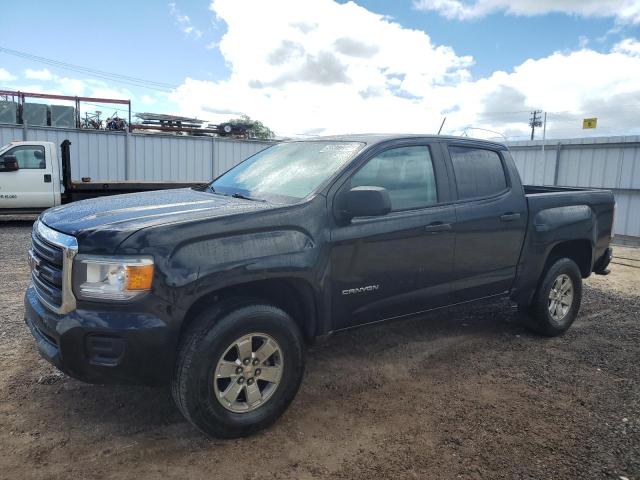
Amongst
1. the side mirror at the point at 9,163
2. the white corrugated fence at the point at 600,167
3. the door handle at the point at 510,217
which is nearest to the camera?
the door handle at the point at 510,217

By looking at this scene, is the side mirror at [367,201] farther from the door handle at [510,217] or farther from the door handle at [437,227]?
the door handle at [510,217]

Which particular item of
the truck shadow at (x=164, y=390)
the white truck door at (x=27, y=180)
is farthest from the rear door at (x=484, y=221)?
the white truck door at (x=27, y=180)

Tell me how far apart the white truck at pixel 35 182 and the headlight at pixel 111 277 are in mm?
10496

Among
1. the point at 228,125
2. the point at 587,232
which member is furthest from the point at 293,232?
the point at 228,125

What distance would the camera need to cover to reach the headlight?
106 inches

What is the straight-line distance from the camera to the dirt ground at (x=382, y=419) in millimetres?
2830

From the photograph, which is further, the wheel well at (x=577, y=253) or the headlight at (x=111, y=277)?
the wheel well at (x=577, y=253)

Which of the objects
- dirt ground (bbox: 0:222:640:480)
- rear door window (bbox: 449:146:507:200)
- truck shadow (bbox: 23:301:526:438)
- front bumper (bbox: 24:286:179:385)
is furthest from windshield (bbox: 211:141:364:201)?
dirt ground (bbox: 0:222:640:480)

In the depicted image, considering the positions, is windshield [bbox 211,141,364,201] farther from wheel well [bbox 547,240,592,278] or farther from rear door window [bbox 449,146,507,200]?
wheel well [bbox 547,240,592,278]

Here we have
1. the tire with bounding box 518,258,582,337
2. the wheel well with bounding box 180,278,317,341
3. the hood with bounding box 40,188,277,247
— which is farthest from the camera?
the tire with bounding box 518,258,582,337

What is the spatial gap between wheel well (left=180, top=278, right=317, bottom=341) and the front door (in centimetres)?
19

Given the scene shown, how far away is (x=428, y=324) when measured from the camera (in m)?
5.41

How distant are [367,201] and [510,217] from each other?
5.83 ft

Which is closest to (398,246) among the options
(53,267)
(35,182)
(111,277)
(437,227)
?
(437,227)
